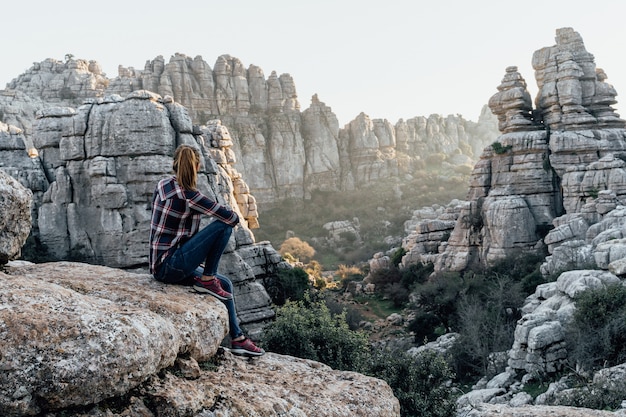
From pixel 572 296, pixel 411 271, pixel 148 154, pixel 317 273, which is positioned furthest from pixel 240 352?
pixel 317 273

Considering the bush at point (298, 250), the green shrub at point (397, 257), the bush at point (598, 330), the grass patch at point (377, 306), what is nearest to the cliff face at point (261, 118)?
the bush at point (298, 250)

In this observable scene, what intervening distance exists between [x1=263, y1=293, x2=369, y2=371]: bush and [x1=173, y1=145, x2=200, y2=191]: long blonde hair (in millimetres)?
4503

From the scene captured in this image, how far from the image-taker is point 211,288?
5.04 metres

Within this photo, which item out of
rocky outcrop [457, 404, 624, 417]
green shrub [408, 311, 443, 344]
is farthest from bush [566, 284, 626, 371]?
green shrub [408, 311, 443, 344]

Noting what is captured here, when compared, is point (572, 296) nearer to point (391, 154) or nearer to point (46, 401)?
point (46, 401)

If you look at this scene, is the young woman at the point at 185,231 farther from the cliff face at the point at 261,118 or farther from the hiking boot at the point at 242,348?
the cliff face at the point at 261,118

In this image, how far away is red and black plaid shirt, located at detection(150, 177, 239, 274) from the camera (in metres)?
4.90

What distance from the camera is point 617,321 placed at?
13703mm

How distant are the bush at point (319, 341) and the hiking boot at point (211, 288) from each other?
3.90m

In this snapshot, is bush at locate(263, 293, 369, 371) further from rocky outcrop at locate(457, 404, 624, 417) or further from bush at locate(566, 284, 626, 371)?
bush at locate(566, 284, 626, 371)

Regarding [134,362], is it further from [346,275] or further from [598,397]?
[346,275]

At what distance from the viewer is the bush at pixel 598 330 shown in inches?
508

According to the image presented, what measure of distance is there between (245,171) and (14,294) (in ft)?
173

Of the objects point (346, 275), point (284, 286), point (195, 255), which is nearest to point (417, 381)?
point (195, 255)
